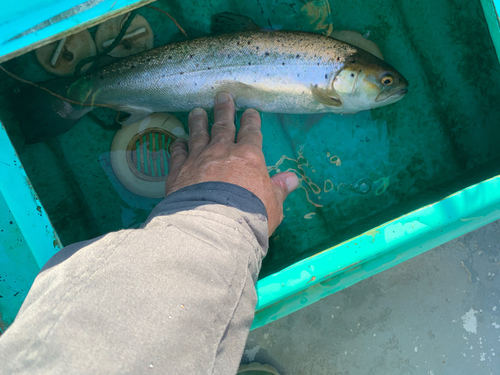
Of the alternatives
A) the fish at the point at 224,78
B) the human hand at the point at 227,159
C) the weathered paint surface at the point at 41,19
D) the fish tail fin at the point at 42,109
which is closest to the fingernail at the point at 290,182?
the human hand at the point at 227,159

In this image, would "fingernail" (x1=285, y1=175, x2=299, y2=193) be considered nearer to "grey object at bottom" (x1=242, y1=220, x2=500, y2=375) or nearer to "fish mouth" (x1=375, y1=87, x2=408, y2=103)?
"fish mouth" (x1=375, y1=87, x2=408, y2=103)

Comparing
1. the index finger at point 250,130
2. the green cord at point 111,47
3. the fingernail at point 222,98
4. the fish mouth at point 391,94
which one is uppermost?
the green cord at point 111,47

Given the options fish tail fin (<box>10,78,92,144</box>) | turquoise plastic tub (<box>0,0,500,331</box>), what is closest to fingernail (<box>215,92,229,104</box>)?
turquoise plastic tub (<box>0,0,500,331</box>)

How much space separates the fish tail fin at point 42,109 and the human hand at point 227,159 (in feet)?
1.89

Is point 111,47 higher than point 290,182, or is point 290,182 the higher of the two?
point 111,47

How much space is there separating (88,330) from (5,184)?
0.91m

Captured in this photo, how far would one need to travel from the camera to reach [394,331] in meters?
2.01

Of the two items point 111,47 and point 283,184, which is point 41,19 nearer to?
point 111,47

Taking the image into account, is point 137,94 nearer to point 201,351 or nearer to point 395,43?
point 201,351

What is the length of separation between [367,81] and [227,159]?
0.86 meters

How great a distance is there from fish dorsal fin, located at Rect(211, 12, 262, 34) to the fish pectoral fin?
1.88 feet

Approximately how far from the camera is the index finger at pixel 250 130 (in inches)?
54.8

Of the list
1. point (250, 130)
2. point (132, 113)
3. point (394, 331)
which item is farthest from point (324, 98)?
point (394, 331)

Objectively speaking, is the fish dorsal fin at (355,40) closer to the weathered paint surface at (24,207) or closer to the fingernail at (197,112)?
the fingernail at (197,112)
